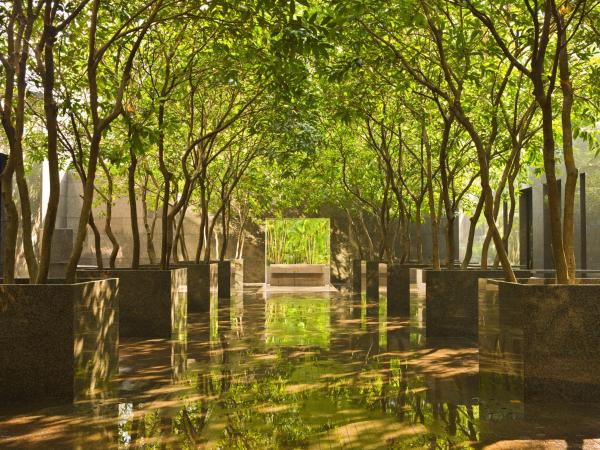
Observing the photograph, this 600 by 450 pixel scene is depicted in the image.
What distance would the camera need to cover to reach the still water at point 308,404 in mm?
5117

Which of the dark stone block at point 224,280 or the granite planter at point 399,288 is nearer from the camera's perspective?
the granite planter at point 399,288

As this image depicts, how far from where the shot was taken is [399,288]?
1549 cm

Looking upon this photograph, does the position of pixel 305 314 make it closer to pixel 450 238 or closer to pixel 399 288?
pixel 399 288

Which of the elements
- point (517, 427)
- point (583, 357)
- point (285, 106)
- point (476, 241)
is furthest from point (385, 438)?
point (476, 241)

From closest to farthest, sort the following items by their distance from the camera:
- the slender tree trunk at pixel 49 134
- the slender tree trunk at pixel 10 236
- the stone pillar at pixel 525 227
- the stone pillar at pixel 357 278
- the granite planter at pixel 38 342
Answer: the granite planter at pixel 38 342, the slender tree trunk at pixel 49 134, the slender tree trunk at pixel 10 236, the stone pillar at pixel 525 227, the stone pillar at pixel 357 278

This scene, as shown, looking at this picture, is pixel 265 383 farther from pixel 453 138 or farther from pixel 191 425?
pixel 453 138

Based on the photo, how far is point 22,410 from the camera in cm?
597

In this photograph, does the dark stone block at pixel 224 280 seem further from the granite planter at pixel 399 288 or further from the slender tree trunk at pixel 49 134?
the slender tree trunk at pixel 49 134

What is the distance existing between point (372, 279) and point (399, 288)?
183 inches

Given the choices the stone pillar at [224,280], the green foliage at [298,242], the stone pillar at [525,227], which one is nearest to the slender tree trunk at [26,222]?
the stone pillar at [224,280]

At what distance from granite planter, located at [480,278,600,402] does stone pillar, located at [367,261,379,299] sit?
13072mm

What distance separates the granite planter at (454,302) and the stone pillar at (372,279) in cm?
814

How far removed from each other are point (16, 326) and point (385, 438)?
3.15m

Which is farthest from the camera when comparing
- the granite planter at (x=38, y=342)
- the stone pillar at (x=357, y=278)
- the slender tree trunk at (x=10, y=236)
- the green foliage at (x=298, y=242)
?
the green foliage at (x=298, y=242)
